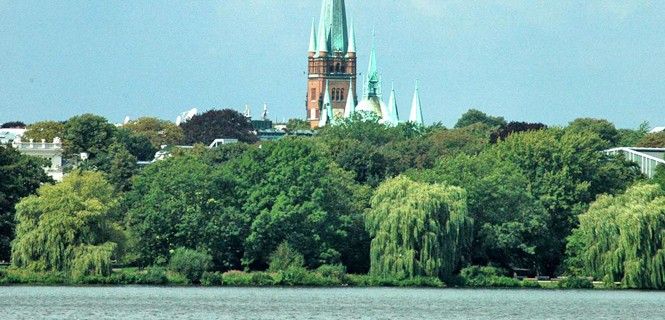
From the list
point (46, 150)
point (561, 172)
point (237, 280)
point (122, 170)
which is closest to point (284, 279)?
point (237, 280)

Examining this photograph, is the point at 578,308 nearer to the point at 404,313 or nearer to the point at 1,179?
the point at 404,313

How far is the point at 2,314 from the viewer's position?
A: 243 ft

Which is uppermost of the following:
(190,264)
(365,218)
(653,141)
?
(653,141)

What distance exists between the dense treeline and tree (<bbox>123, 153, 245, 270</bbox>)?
0.06 meters

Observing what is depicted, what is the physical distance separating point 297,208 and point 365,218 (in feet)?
10.4

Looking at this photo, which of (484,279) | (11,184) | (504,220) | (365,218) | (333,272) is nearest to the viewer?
(333,272)

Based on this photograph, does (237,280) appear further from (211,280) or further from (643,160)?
(643,160)

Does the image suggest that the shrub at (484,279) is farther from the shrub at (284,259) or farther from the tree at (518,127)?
the tree at (518,127)

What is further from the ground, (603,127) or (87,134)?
(603,127)

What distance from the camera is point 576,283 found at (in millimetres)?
97562

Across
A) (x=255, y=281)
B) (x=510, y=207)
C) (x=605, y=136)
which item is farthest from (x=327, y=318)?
(x=605, y=136)

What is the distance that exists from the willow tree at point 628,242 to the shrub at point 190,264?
15478 millimetres

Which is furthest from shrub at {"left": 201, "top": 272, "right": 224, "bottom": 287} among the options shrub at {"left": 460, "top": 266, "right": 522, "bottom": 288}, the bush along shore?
shrub at {"left": 460, "top": 266, "right": 522, "bottom": 288}

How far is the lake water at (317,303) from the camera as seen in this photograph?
76.9 metres
